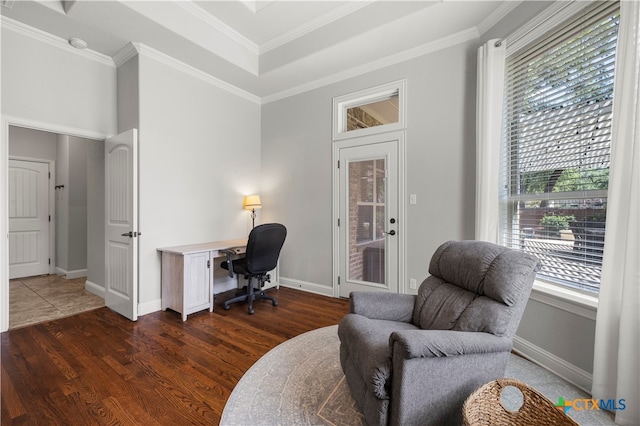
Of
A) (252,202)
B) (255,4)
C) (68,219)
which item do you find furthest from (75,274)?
(255,4)

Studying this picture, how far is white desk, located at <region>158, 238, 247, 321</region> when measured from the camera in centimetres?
303

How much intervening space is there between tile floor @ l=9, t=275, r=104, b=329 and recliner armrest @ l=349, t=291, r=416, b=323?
10.7ft

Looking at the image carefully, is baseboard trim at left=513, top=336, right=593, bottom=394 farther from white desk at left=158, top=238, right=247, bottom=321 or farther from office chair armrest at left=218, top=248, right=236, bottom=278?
white desk at left=158, top=238, right=247, bottom=321

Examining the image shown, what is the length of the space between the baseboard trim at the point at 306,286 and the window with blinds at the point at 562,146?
2.23 metres

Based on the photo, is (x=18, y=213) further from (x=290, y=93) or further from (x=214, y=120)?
(x=290, y=93)

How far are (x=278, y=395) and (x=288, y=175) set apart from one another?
10.1 feet

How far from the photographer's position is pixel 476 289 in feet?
5.38

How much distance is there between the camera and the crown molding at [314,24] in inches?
111

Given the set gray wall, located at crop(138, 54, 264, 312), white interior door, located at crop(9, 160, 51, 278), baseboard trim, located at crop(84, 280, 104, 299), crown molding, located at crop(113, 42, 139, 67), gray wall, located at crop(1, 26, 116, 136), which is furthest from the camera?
white interior door, located at crop(9, 160, 51, 278)

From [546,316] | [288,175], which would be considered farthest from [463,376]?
[288,175]

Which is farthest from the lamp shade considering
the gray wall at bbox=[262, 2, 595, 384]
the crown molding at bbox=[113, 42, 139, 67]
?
the crown molding at bbox=[113, 42, 139, 67]

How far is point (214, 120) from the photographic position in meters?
3.95

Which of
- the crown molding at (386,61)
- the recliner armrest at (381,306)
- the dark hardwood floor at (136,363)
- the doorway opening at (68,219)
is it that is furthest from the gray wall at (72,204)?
the recliner armrest at (381,306)

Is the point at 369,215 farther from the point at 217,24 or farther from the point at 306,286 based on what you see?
the point at 217,24
